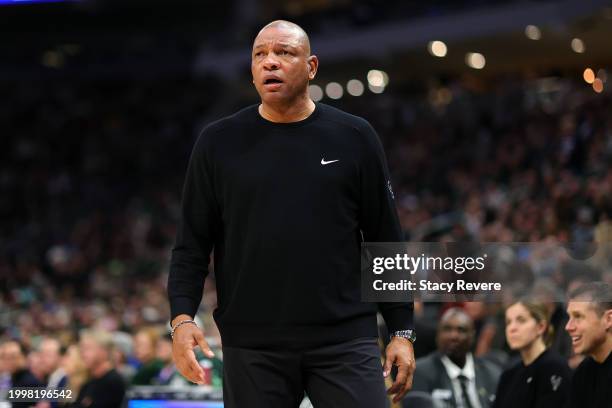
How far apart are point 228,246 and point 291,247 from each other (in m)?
0.21

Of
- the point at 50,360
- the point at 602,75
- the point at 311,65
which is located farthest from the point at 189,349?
the point at 602,75

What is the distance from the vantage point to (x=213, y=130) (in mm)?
3584

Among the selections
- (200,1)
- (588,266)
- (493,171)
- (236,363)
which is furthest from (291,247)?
(200,1)

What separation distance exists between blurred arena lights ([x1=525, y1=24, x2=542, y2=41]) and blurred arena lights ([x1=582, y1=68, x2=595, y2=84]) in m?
1.18

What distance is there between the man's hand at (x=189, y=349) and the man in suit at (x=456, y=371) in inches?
107

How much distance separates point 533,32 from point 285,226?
1875 centimetres

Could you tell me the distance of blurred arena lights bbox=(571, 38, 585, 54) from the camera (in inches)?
838

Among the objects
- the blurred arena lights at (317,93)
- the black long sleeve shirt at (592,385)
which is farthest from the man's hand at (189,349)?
the blurred arena lights at (317,93)

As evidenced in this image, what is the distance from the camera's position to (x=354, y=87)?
88.9 feet

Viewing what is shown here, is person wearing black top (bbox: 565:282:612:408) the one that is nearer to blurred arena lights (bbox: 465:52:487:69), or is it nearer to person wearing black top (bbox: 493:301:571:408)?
person wearing black top (bbox: 493:301:571:408)

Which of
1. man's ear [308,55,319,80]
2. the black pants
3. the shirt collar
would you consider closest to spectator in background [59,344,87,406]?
the shirt collar

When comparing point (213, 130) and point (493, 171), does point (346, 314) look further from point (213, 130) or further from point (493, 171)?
point (493, 171)

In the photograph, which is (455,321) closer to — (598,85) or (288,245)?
(288,245)

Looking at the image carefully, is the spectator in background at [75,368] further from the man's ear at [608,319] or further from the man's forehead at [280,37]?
the man's forehead at [280,37]
